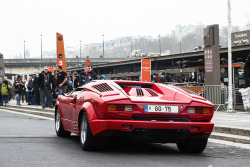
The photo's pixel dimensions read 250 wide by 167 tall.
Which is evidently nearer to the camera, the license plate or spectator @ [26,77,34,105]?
the license plate

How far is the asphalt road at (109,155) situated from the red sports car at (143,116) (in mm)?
261

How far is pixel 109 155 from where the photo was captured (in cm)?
689

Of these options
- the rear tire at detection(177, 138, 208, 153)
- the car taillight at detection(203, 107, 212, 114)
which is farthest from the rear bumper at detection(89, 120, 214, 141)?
the rear tire at detection(177, 138, 208, 153)

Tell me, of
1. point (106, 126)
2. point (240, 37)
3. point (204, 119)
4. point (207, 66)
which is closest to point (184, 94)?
point (204, 119)

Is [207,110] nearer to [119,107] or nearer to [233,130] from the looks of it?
[119,107]

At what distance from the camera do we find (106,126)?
6.82 meters

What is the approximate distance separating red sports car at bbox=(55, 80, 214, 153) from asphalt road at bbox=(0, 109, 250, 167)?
0.86 feet

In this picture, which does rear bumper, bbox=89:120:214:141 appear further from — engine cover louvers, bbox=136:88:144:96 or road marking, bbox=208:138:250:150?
road marking, bbox=208:138:250:150

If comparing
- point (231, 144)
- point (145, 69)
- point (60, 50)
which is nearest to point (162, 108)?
point (231, 144)

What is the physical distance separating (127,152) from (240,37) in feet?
114

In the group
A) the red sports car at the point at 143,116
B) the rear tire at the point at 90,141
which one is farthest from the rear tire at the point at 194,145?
the rear tire at the point at 90,141

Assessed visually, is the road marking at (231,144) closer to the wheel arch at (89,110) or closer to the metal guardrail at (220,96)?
the wheel arch at (89,110)

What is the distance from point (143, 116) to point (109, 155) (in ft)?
2.46

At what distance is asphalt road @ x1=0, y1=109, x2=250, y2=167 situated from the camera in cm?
617
